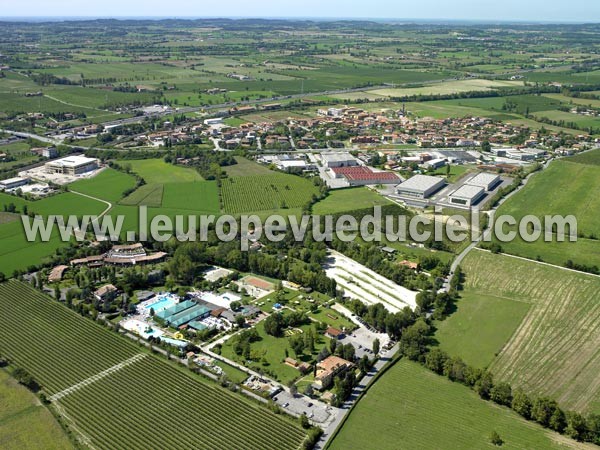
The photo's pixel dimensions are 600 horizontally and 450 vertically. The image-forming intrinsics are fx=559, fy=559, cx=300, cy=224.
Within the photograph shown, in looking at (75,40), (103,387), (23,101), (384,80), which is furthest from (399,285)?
(75,40)

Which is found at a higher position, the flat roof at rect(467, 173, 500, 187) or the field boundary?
the flat roof at rect(467, 173, 500, 187)

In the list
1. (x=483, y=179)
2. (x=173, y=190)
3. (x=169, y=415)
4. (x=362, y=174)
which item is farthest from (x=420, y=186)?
(x=169, y=415)

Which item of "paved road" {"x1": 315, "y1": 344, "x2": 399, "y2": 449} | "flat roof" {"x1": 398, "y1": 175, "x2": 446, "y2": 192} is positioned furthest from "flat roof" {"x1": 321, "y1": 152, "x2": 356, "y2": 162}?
"paved road" {"x1": 315, "y1": 344, "x2": 399, "y2": 449}

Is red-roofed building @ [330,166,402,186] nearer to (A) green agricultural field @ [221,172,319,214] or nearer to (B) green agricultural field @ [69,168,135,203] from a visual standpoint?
(A) green agricultural field @ [221,172,319,214]

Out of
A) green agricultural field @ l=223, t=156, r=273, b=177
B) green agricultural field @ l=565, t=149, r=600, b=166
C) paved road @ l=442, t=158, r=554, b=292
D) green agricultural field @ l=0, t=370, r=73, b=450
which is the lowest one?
green agricultural field @ l=0, t=370, r=73, b=450

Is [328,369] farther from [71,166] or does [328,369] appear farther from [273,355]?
[71,166]

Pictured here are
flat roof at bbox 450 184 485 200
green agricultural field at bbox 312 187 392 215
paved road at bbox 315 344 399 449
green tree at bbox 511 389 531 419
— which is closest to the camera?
paved road at bbox 315 344 399 449
